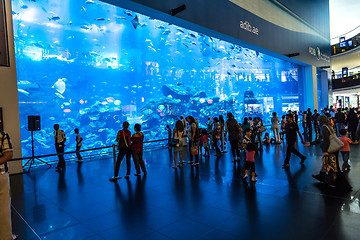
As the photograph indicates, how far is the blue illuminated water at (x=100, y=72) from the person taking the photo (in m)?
16.5

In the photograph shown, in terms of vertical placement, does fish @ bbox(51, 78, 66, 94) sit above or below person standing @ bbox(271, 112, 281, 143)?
above

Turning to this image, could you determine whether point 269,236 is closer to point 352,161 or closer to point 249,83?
point 352,161

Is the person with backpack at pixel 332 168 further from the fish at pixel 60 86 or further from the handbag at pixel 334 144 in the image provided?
the fish at pixel 60 86

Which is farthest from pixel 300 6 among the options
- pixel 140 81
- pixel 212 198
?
pixel 212 198

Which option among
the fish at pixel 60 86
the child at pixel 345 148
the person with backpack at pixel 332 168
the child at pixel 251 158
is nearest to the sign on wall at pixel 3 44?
the child at pixel 251 158

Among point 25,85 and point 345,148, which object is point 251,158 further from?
point 25,85

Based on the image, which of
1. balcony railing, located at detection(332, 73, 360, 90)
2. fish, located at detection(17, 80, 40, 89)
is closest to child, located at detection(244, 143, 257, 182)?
fish, located at detection(17, 80, 40, 89)

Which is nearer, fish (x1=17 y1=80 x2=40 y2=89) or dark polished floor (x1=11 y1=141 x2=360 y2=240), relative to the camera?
dark polished floor (x1=11 y1=141 x2=360 y2=240)

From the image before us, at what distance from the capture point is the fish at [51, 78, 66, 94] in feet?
56.0

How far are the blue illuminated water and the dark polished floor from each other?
12.7 meters

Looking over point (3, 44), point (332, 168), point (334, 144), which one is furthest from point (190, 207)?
point (3, 44)

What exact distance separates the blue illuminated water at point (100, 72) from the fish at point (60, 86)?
74mm

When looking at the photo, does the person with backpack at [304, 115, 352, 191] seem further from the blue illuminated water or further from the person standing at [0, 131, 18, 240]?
the blue illuminated water

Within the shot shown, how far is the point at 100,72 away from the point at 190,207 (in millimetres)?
17367
